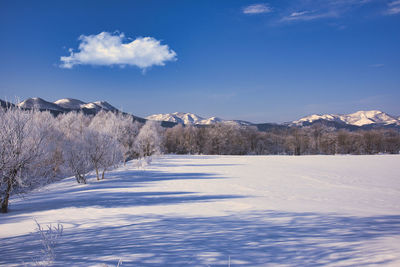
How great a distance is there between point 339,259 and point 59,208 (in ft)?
30.1

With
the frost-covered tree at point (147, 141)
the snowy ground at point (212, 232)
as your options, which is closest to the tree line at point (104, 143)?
the frost-covered tree at point (147, 141)

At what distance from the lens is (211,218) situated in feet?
21.5

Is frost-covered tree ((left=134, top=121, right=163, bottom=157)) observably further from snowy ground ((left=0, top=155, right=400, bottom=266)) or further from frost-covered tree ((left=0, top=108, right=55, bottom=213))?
snowy ground ((left=0, top=155, right=400, bottom=266))

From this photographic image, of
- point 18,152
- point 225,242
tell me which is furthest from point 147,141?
point 225,242

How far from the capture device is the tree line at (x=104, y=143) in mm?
8938

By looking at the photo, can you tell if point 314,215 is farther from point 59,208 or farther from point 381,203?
point 59,208

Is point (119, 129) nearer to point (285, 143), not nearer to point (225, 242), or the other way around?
point (225, 242)

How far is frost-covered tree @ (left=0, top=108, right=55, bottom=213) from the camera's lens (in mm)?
8484

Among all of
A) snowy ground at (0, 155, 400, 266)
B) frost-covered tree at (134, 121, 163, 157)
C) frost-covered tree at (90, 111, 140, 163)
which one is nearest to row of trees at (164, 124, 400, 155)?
frost-covered tree at (134, 121, 163, 157)

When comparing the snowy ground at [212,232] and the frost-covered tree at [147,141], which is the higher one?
the frost-covered tree at [147,141]

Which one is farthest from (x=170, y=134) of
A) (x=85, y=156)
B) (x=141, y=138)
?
(x=85, y=156)

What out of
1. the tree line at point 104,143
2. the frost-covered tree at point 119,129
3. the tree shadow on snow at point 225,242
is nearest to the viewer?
the tree shadow on snow at point 225,242

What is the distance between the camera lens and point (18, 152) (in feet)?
29.0

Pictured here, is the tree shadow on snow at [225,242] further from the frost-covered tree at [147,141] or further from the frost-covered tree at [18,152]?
the frost-covered tree at [147,141]
